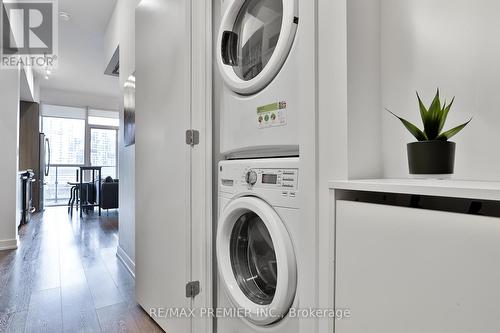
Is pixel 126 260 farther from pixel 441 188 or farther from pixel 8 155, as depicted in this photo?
pixel 441 188

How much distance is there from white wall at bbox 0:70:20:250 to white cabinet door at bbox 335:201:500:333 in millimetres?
3839

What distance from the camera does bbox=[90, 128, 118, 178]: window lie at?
24.4ft

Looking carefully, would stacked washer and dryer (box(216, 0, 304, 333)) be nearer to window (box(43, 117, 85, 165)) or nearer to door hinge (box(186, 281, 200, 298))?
door hinge (box(186, 281, 200, 298))

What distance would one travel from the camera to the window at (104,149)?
24.4 ft

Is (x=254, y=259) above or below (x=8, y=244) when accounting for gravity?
above

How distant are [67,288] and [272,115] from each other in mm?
2066

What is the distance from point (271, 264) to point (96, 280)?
181 cm

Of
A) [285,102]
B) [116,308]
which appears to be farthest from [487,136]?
[116,308]

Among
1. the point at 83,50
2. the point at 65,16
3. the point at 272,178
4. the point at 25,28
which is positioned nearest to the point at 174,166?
the point at 272,178

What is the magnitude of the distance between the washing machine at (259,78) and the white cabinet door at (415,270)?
1.32 ft

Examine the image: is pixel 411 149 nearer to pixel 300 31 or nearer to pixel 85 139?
pixel 300 31

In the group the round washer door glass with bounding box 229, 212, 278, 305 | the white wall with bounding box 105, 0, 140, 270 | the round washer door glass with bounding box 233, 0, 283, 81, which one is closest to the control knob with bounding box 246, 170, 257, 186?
the round washer door glass with bounding box 229, 212, 278, 305

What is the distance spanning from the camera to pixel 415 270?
1.87ft

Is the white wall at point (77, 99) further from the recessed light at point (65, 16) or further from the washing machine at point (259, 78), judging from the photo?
the washing machine at point (259, 78)
